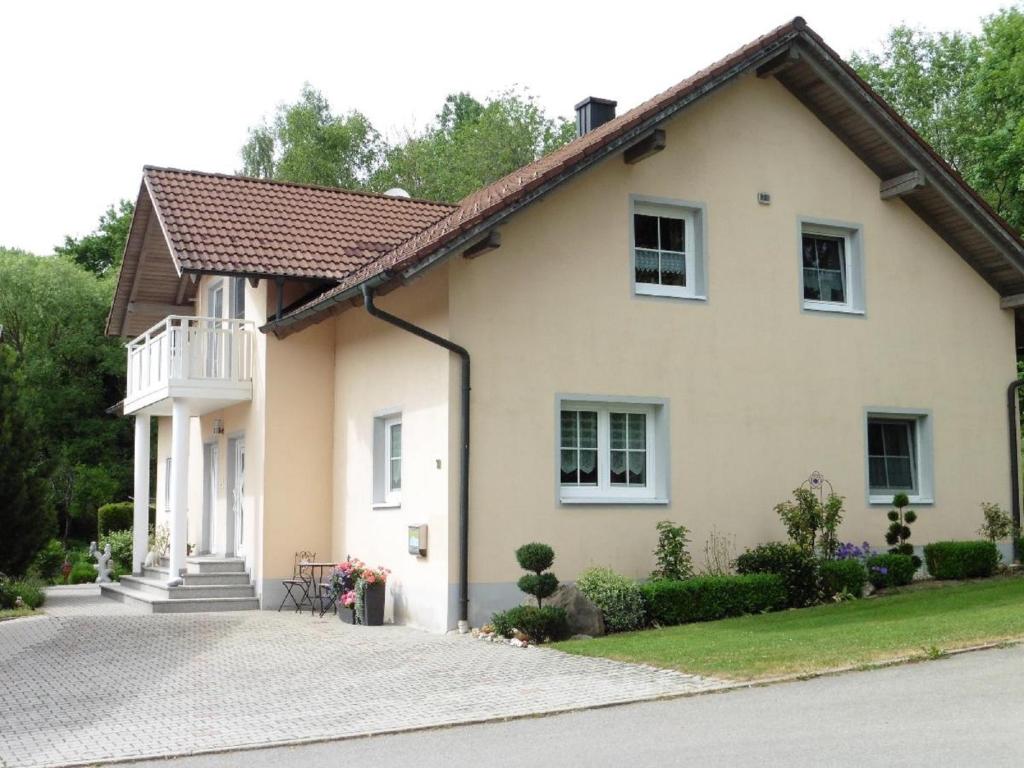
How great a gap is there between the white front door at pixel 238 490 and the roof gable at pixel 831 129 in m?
3.25

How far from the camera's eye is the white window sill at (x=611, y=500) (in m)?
15.0

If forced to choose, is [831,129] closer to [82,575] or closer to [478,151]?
[82,575]

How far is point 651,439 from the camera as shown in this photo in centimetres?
1577

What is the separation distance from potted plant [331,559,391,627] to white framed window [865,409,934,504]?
7236 mm

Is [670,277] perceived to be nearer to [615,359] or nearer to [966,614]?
[615,359]

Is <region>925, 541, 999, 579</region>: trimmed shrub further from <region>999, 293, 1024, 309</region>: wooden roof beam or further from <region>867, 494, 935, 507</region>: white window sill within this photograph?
<region>999, 293, 1024, 309</region>: wooden roof beam

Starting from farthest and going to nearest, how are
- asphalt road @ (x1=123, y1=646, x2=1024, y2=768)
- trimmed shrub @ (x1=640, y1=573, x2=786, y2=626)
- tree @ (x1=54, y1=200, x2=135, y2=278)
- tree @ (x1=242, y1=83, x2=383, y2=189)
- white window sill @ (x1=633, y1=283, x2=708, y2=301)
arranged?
tree @ (x1=54, y1=200, x2=135, y2=278) < tree @ (x1=242, y1=83, x2=383, y2=189) < white window sill @ (x1=633, y1=283, x2=708, y2=301) < trimmed shrub @ (x1=640, y1=573, x2=786, y2=626) < asphalt road @ (x1=123, y1=646, x2=1024, y2=768)

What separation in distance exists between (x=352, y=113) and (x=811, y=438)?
34887 mm

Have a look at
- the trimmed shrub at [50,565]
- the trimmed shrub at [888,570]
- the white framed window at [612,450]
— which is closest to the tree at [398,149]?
the trimmed shrub at [50,565]

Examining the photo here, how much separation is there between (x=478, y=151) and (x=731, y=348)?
28.8 m

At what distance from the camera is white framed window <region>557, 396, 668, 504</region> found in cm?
1522

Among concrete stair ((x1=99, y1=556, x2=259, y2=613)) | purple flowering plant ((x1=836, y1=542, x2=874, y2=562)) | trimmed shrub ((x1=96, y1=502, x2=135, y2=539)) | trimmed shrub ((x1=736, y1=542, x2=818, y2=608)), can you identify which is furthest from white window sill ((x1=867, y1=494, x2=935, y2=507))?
trimmed shrub ((x1=96, y1=502, x2=135, y2=539))

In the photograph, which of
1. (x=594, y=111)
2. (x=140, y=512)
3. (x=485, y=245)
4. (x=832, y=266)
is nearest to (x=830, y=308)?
(x=832, y=266)

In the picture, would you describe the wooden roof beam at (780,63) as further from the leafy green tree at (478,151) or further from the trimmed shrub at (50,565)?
the leafy green tree at (478,151)
